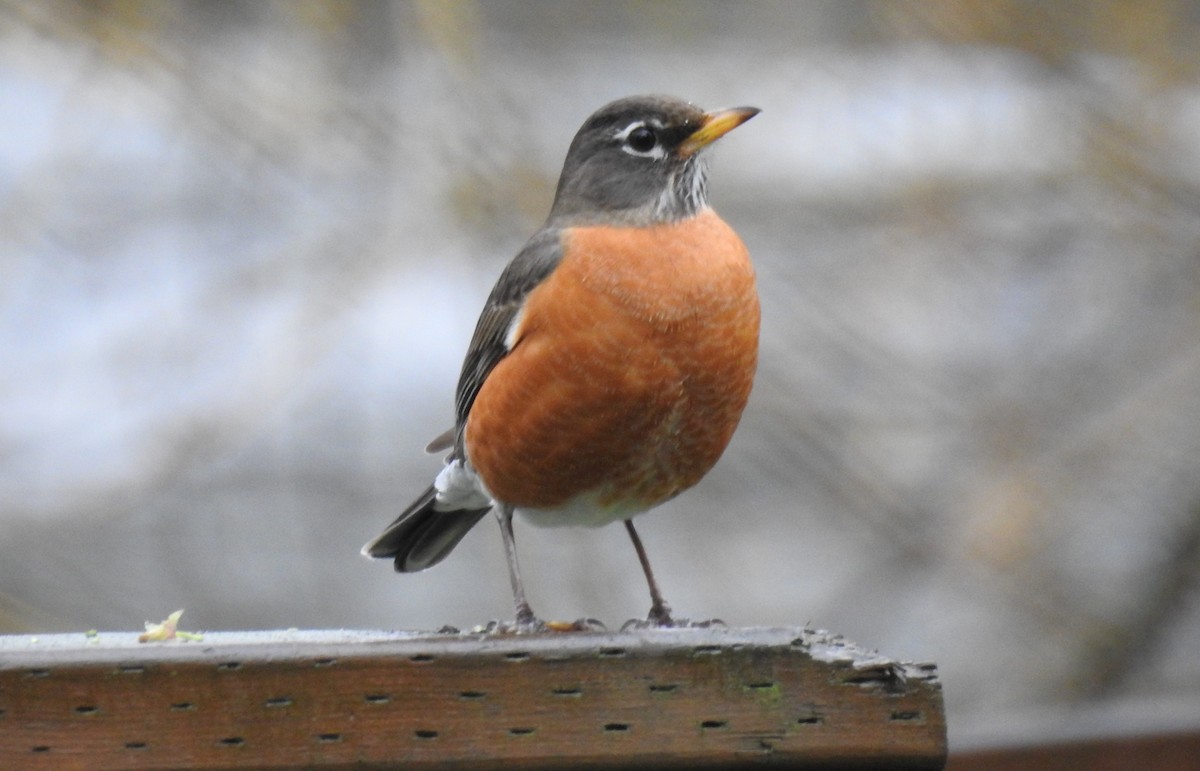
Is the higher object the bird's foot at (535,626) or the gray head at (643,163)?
the gray head at (643,163)

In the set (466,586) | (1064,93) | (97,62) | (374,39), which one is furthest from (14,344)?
(1064,93)

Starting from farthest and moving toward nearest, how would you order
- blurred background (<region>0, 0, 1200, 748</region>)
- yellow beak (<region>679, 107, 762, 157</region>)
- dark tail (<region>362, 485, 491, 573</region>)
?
1. blurred background (<region>0, 0, 1200, 748</region>)
2. dark tail (<region>362, 485, 491, 573</region>)
3. yellow beak (<region>679, 107, 762, 157</region>)

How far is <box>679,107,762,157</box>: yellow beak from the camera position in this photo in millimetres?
3281

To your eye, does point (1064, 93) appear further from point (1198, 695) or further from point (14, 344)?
point (14, 344)

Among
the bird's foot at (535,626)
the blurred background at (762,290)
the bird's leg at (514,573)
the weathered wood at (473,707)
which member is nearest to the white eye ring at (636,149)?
the bird's leg at (514,573)

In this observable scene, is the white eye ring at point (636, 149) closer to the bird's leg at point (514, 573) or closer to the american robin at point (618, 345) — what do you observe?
the american robin at point (618, 345)

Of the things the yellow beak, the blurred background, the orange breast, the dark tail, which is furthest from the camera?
the blurred background

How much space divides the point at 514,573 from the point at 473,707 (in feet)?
4.31

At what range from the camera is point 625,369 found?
2936 millimetres

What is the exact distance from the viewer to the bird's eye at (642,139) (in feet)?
11.5

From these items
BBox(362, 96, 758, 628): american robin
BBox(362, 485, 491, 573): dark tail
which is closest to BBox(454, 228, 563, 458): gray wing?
BBox(362, 96, 758, 628): american robin

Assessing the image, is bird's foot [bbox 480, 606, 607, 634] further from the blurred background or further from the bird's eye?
the blurred background

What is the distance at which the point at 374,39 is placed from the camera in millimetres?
5223

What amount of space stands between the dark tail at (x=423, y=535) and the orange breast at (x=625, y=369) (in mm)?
525
